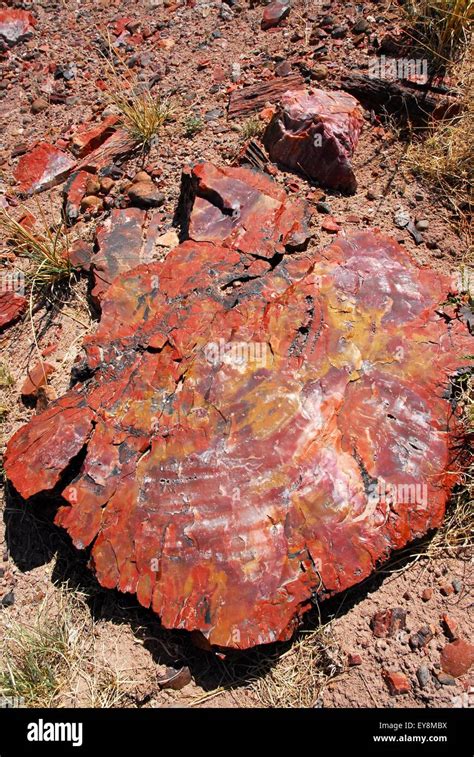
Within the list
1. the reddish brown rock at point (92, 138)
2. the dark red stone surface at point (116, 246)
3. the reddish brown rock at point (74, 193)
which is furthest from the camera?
the reddish brown rock at point (92, 138)

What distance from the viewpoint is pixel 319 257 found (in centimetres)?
291

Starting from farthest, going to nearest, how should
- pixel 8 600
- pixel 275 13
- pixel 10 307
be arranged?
pixel 275 13 → pixel 10 307 → pixel 8 600

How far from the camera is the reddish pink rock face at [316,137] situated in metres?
3.50

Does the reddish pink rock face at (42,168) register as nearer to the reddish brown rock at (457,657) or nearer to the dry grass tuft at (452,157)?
the dry grass tuft at (452,157)

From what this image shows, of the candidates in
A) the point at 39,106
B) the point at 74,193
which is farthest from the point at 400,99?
the point at 39,106

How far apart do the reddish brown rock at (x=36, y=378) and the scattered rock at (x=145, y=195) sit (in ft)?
3.82

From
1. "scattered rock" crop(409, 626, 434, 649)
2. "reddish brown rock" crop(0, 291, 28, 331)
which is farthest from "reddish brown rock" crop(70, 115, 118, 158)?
"scattered rock" crop(409, 626, 434, 649)

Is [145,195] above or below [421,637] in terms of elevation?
above

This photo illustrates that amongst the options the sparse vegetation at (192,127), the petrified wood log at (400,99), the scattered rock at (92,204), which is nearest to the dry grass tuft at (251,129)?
the sparse vegetation at (192,127)

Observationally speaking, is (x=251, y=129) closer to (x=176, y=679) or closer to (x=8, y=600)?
(x=8, y=600)

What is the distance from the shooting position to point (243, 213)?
10.4 ft

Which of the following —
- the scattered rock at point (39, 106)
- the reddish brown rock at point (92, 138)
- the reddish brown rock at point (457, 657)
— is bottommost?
the reddish brown rock at point (457, 657)

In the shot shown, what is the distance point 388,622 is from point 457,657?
28 centimetres

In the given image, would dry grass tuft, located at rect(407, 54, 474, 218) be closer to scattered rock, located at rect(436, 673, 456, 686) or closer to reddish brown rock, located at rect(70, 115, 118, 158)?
reddish brown rock, located at rect(70, 115, 118, 158)
